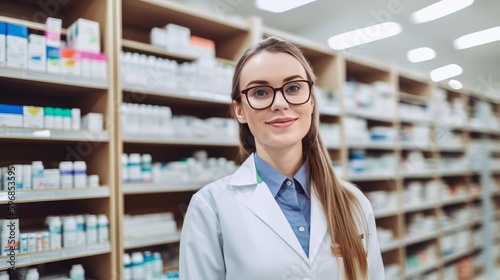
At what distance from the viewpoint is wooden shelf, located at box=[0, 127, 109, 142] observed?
1.55 metres

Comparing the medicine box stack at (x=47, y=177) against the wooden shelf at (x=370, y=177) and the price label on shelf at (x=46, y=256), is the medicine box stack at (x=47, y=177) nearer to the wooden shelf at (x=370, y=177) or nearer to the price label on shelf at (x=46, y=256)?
the price label on shelf at (x=46, y=256)

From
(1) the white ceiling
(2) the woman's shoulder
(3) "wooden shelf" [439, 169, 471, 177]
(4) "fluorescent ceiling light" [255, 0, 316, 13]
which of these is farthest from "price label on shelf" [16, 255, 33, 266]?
(3) "wooden shelf" [439, 169, 471, 177]

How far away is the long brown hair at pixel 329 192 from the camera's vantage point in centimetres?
109

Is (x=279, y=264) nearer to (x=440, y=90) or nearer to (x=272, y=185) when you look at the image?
(x=272, y=185)

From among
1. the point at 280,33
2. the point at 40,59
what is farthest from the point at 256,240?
the point at 280,33

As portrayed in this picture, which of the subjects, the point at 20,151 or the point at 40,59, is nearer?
the point at 40,59

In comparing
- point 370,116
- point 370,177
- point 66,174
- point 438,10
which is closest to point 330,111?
point 370,116

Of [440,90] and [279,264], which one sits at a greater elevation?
[440,90]

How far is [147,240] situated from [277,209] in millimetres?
1338

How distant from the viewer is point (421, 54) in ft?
10.0

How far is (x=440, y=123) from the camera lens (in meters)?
4.63

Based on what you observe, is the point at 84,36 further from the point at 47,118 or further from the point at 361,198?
the point at 361,198

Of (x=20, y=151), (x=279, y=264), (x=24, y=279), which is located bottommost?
(x=24, y=279)

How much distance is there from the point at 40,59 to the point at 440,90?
15.9 ft
